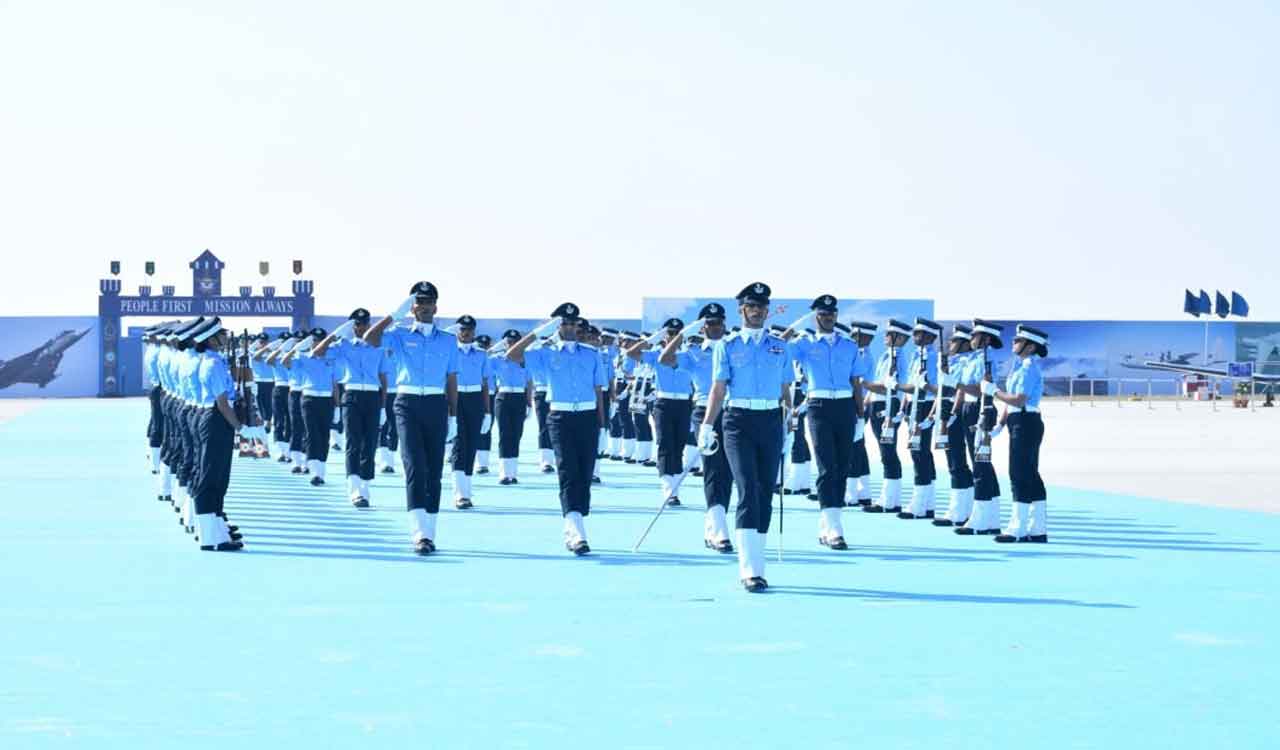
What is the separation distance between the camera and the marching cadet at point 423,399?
1468 cm

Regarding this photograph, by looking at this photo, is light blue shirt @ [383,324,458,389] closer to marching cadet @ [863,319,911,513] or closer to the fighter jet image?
marching cadet @ [863,319,911,513]

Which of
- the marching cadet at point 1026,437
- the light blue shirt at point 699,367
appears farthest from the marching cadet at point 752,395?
the light blue shirt at point 699,367

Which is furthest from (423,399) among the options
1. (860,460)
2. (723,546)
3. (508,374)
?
(508,374)

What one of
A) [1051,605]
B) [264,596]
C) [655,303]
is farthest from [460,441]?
[655,303]

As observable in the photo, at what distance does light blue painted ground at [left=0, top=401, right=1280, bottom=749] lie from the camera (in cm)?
773

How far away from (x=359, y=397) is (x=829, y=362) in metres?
7.40

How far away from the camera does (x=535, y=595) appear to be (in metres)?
11.9

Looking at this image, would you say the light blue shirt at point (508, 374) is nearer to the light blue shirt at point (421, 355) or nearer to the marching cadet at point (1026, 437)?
the light blue shirt at point (421, 355)

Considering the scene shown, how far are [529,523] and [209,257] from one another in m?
60.6

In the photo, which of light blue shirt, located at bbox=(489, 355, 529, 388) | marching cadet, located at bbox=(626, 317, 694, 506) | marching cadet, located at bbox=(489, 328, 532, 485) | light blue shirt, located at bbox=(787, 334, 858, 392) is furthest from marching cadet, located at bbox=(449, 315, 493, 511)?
light blue shirt, located at bbox=(787, 334, 858, 392)

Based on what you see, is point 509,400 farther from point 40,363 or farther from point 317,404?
point 40,363

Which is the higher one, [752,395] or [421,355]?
[421,355]

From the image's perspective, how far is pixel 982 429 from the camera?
16094 millimetres

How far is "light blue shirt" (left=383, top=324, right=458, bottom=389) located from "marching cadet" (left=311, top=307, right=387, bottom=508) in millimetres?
4571
